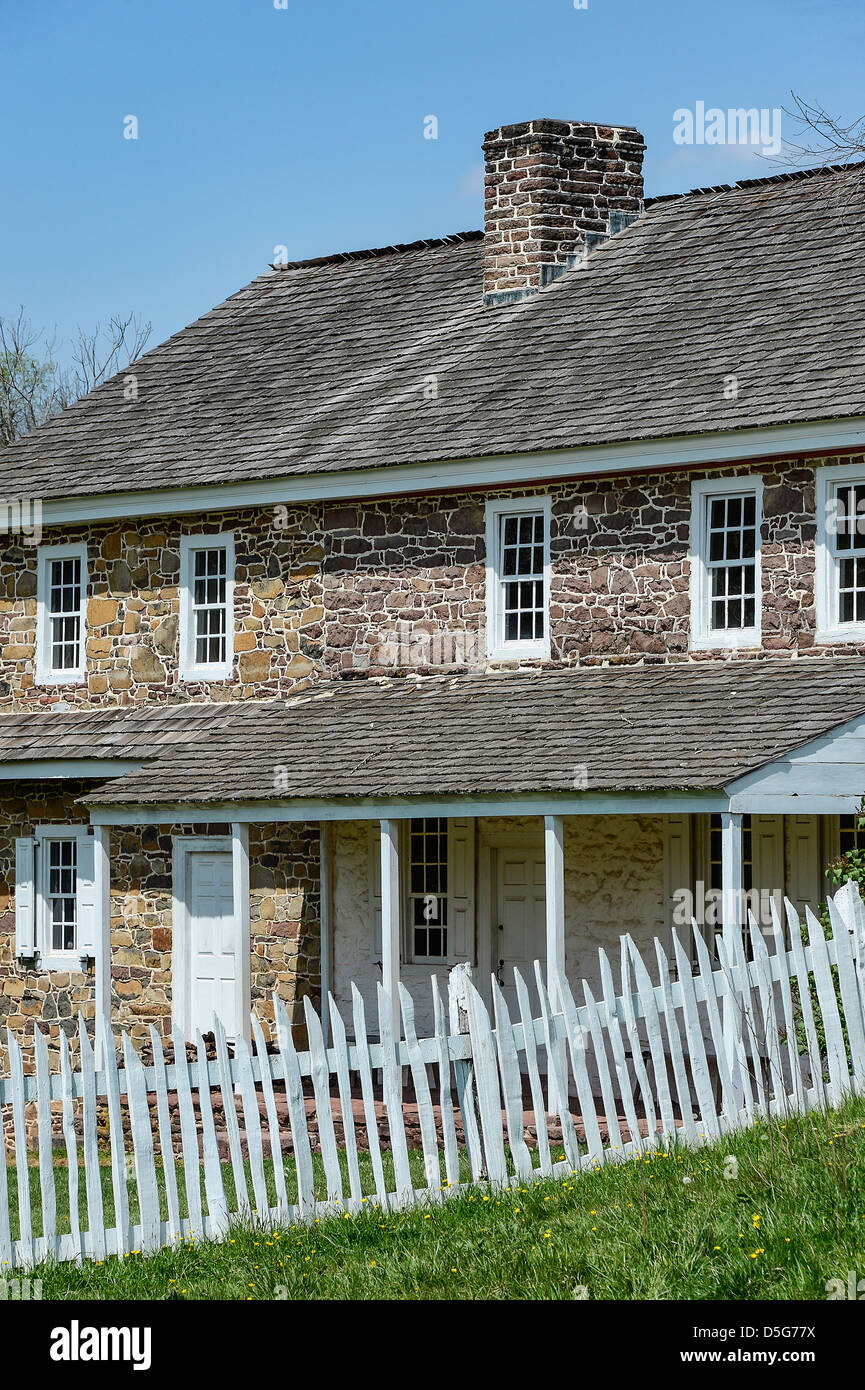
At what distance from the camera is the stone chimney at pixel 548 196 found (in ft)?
65.6

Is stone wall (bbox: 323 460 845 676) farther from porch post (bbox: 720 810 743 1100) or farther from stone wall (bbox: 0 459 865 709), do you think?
porch post (bbox: 720 810 743 1100)

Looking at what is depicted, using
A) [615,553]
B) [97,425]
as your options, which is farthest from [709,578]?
[97,425]

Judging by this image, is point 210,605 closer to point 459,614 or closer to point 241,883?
point 459,614

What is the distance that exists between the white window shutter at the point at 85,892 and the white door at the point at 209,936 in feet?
4.71

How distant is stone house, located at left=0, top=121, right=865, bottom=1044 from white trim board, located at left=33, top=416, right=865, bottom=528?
36mm

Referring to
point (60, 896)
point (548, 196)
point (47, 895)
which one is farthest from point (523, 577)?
point (47, 895)

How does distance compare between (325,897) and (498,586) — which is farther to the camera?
(325,897)

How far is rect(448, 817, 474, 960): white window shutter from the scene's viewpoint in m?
17.8

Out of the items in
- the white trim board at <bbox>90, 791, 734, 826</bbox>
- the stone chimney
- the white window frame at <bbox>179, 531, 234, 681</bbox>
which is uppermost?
the stone chimney

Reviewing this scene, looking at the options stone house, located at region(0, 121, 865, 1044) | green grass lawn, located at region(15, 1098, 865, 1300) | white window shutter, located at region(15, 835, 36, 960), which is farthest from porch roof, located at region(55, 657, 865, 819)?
green grass lawn, located at region(15, 1098, 865, 1300)

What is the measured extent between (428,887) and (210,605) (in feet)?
12.5

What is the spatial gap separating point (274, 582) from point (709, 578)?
473 centimetres

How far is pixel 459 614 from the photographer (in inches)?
696

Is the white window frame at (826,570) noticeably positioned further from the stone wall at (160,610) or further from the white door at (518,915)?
the stone wall at (160,610)
